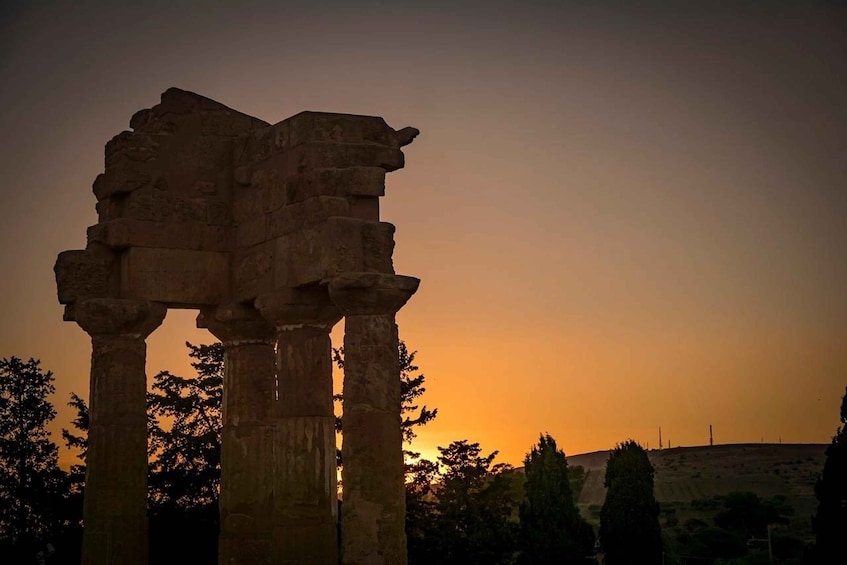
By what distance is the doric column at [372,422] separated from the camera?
877 inches

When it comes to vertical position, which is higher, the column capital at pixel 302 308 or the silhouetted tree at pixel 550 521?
the column capital at pixel 302 308

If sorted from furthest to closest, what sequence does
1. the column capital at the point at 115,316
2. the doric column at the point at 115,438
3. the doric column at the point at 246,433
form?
the doric column at the point at 246,433, the column capital at the point at 115,316, the doric column at the point at 115,438

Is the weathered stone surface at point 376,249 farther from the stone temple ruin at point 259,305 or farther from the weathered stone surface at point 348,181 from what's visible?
the weathered stone surface at point 348,181

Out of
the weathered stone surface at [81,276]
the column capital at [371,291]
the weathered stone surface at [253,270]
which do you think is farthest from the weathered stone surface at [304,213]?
the weathered stone surface at [81,276]

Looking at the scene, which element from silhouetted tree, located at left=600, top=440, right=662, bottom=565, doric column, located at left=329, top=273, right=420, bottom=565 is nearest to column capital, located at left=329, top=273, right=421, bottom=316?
doric column, located at left=329, top=273, right=420, bottom=565

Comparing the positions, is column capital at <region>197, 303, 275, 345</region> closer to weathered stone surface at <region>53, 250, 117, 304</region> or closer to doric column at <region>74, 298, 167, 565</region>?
doric column at <region>74, 298, 167, 565</region>

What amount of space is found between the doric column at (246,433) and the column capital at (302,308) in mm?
2210

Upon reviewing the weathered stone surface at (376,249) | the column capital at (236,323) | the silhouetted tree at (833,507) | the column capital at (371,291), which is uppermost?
the weathered stone surface at (376,249)

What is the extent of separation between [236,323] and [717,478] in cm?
8574

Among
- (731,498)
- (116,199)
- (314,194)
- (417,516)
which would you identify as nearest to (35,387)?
(417,516)

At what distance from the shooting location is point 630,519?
160 feet

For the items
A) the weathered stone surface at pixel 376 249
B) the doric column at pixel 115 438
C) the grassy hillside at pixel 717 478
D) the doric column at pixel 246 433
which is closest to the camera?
the weathered stone surface at pixel 376 249

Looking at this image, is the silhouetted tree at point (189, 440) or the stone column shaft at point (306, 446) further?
the silhouetted tree at point (189, 440)

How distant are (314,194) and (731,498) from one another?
59.3 meters
